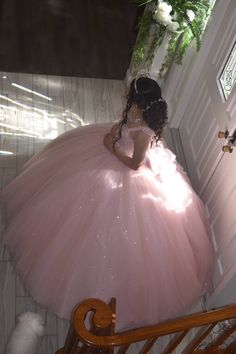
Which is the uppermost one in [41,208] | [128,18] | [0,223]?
[128,18]

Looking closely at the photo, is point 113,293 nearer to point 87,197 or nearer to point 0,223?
point 87,197

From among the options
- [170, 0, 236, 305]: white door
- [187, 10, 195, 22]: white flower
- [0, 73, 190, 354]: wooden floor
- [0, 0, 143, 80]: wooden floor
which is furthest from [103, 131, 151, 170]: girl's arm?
[0, 0, 143, 80]: wooden floor

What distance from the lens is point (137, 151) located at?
3.08 m

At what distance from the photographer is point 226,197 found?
3576 millimetres

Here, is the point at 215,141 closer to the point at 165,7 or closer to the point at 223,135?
the point at 223,135

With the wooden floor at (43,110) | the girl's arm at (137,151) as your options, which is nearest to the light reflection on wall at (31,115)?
the wooden floor at (43,110)

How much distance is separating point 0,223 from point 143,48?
226 cm

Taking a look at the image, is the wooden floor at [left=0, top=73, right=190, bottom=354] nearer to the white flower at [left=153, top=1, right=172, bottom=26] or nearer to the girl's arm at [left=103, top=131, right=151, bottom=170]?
the white flower at [left=153, top=1, right=172, bottom=26]

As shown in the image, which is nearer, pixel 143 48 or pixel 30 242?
pixel 30 242

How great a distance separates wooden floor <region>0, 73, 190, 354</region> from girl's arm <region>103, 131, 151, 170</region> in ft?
3.96

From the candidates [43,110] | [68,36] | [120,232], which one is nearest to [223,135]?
[120,232]

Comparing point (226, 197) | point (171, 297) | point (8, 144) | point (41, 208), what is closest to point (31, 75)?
point (8, 144)

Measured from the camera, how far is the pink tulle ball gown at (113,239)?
312cm

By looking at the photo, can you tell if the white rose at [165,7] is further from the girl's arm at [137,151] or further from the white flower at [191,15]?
the girl's arm at [137,151]
